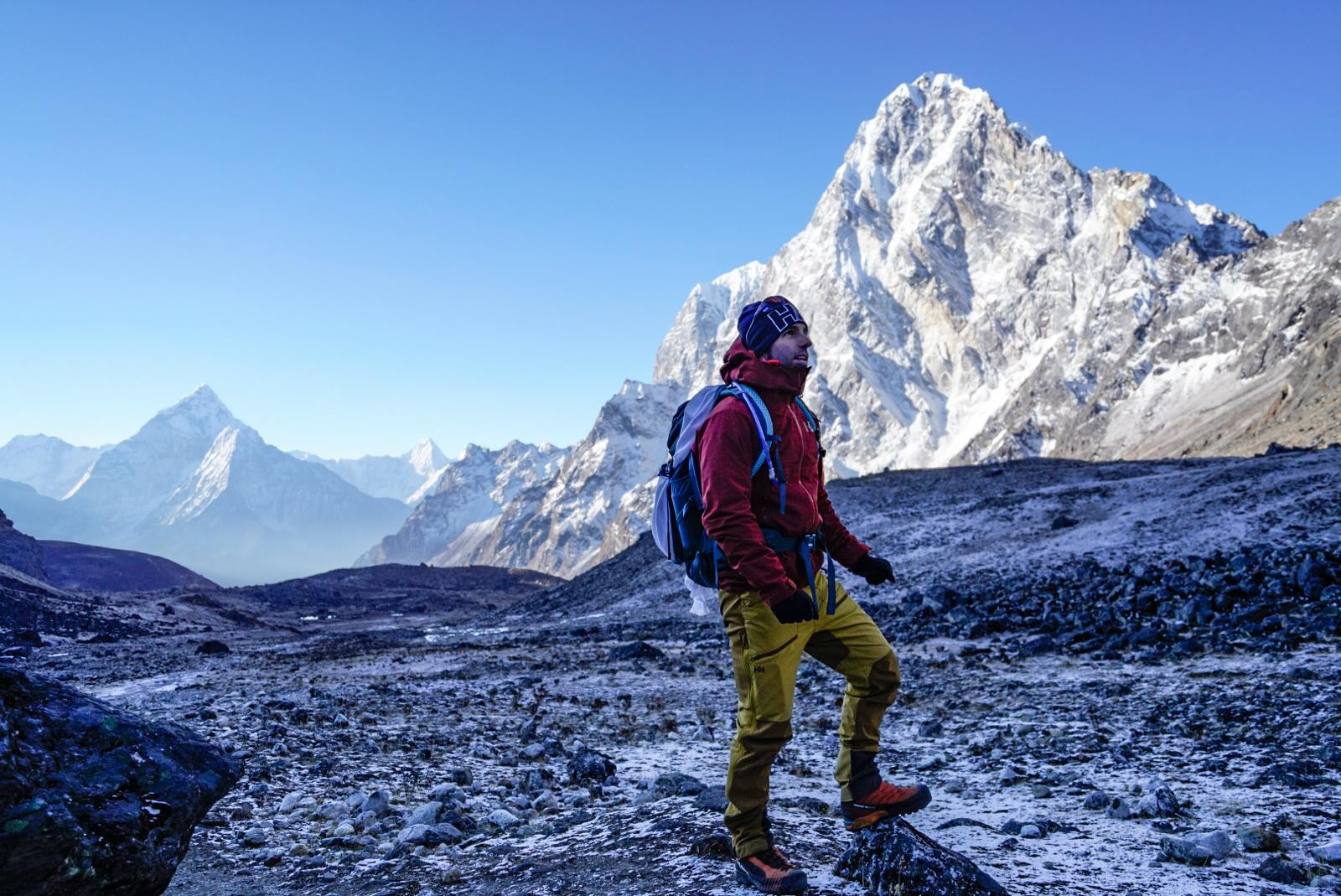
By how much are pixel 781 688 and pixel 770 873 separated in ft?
2.74

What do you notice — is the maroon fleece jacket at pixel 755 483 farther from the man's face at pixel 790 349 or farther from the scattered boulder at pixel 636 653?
the scattered boulder at pixel 636 653

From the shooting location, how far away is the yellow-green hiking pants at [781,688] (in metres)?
4.09

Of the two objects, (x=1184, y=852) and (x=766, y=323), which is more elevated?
(x=766, y=323)

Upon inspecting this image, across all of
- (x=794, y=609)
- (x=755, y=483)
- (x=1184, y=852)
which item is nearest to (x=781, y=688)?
(x=794, y=609)

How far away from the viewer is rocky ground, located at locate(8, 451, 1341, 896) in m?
4.34

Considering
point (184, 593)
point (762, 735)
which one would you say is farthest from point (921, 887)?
point (184, 593)

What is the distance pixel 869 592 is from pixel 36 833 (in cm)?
2037

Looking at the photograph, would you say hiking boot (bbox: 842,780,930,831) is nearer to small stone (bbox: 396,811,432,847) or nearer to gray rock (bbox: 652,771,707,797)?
gray rock (bbox: 652,771,707,797)

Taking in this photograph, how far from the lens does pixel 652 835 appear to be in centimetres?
460

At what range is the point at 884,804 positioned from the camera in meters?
4.43

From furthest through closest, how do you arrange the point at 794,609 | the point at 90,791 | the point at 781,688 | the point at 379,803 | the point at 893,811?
the point at 379,803 < the point at 893,811 < the point at 781,688 < the point at 794,609 < the point at 90,791

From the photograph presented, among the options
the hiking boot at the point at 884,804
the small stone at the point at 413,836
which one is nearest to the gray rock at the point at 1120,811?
the hiking boot at the point at 884,804

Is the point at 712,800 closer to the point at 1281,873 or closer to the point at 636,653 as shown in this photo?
the point at 1281,873

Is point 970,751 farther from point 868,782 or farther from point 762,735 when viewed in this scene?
point 762,735
